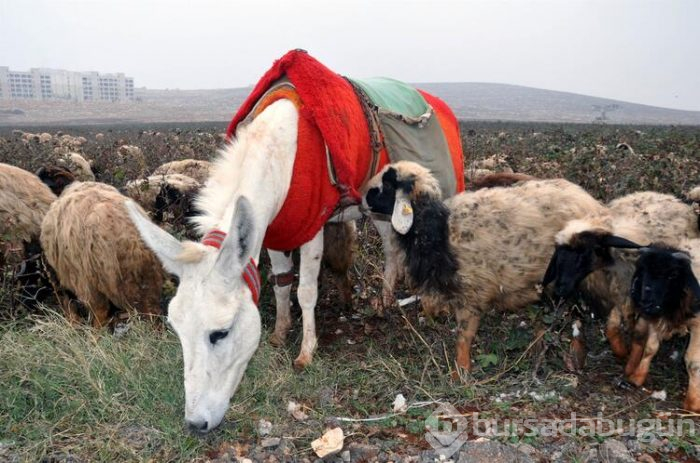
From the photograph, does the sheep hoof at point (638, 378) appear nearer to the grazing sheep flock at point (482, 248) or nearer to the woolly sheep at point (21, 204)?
the grazing sheep flock at point (482, 248)

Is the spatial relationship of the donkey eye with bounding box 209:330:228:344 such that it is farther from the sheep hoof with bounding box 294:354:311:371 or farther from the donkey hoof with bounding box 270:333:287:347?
the donkey hoof with bounding box 270:333:287:347

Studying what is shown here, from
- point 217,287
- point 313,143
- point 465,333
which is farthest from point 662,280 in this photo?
point 217,287

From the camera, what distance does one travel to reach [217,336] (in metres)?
2.94

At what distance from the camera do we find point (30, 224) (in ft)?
16.9

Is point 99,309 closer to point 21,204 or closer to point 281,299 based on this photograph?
point 21,204

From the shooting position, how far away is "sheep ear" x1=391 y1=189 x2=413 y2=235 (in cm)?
420

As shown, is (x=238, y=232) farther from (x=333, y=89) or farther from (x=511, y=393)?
(x=511, y=393)

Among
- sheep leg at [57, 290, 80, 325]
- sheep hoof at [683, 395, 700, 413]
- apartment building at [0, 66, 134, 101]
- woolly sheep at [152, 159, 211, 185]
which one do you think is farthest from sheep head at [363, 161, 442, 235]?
apartment building at [0, 66, 134, 101]

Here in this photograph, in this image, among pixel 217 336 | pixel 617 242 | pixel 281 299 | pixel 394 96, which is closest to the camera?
pixel 217 336

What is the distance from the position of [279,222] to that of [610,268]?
2.60 m

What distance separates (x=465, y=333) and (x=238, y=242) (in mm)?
2190

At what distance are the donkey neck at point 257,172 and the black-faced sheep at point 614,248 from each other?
6.92 feet
